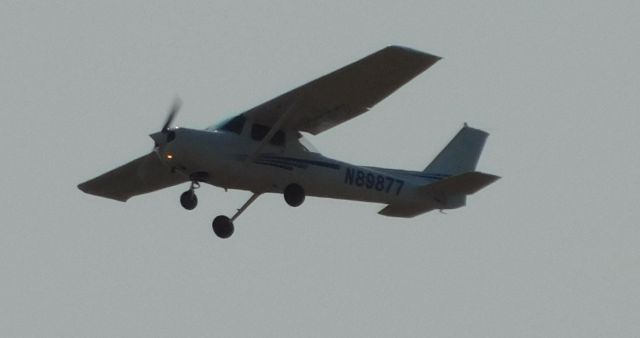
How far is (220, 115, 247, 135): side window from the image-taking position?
24391mm

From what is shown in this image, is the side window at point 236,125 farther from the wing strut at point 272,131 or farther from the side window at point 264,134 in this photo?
the wing strut at point 272,131

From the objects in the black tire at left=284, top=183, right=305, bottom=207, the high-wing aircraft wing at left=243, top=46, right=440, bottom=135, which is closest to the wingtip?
the high-wing aircraft wing at left=243, top=46, right=440, bottom=135

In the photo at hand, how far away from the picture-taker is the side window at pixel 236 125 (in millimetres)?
24391

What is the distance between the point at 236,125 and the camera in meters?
24.5

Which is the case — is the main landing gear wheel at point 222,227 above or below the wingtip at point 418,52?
below

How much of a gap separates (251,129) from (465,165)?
5.70 meters

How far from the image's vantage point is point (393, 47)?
22812 millimetres

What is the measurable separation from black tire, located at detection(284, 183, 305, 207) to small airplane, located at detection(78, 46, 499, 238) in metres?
0.02

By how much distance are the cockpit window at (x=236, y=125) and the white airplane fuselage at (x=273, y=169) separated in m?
0.14

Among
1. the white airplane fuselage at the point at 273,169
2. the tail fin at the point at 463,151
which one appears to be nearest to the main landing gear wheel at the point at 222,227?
the white airplane fuselage at the point at 273,169

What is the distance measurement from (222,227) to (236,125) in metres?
1.75

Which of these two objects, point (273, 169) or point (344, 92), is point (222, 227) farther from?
point (344, 92)

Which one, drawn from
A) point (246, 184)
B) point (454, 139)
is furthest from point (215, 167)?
point (454, 139)

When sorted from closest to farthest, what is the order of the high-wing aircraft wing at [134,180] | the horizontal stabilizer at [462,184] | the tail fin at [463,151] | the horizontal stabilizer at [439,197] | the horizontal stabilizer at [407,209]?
the horizontal stabilizer at [462,184] < the high-wing aircraft wing at [134,180] < the horizontal stabilizer at [439,197] < the horizontal stabilizer at [407,209] < the tail fin at [463,151]
